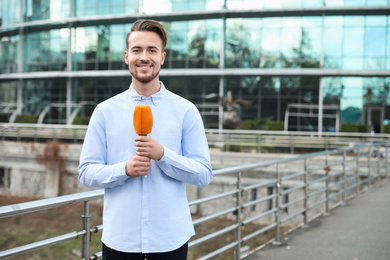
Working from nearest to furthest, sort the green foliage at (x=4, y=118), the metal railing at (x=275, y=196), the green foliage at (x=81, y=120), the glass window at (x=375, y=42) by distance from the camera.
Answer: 1. the metal railing at (x=275, y=196)
2. the glass window at (x=375, y=42)
3. the green foliage at (x=81, y=120)
4. the green foliage at (x=4, y=118)

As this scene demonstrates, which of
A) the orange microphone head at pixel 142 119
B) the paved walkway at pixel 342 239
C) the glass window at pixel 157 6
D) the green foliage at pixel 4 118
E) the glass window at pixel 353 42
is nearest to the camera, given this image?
the orange microphone head at pixel 142 119

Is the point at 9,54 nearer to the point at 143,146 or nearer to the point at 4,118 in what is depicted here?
the point at 4,118

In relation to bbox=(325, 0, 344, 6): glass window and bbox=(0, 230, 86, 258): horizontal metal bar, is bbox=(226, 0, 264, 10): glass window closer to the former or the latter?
bbox=(325, 0, 344, 6): glass window

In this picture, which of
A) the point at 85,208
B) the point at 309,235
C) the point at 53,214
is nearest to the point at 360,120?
the point at 53,214

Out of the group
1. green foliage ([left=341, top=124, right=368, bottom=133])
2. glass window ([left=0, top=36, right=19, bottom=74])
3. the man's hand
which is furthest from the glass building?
the man's hand

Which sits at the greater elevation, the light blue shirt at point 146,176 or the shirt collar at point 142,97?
the shirt collar at point 142,97

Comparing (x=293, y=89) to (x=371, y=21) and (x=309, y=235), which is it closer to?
(x=371, y=21)

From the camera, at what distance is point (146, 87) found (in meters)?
2.19

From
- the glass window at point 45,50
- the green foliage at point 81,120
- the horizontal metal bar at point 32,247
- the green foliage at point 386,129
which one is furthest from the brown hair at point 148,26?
the glass window at point 45,50

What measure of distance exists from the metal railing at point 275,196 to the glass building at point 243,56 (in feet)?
46.0

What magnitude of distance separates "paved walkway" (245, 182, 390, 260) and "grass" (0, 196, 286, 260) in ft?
18.4

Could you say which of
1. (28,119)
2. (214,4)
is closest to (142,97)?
(214,4)

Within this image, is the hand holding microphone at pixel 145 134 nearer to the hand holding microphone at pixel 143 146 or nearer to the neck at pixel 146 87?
the hand holding microphone at pixel 143 146

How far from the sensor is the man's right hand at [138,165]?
6.48 ft
